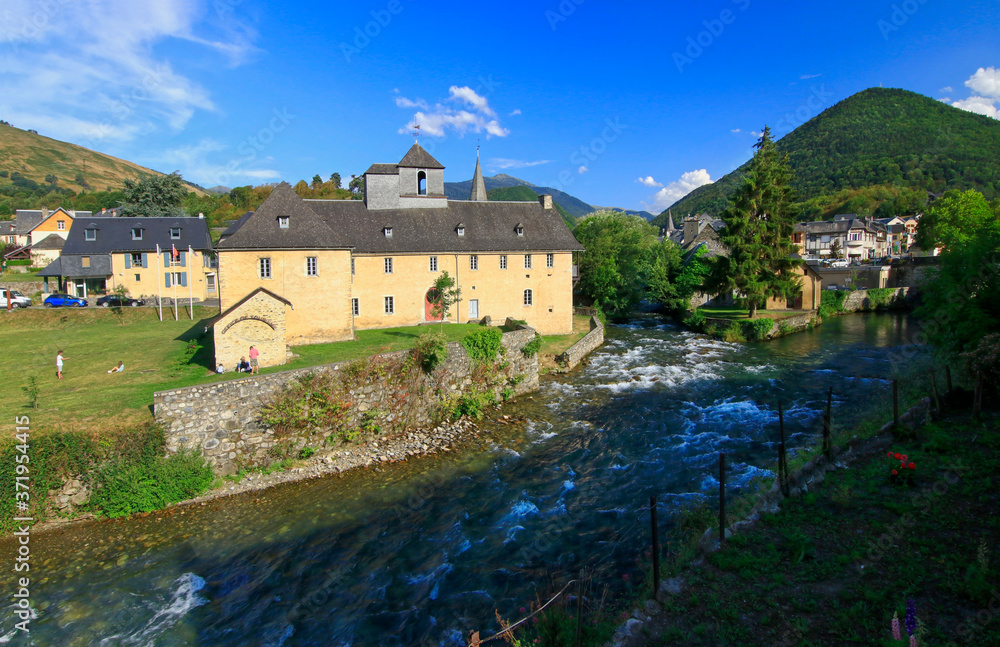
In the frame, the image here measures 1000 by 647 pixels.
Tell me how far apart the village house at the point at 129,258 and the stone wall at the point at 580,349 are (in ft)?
104

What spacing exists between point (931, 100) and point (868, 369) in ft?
346

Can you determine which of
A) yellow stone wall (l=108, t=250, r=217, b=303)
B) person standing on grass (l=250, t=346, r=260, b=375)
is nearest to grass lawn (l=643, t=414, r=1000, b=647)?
person standing on grass (l=250, t=346, r=260, b=375)

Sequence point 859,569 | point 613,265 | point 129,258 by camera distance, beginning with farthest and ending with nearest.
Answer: point 613,265, point 129,258, point 859,569

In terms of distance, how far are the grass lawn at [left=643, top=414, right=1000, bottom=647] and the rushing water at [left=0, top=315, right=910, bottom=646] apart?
9.49 ft

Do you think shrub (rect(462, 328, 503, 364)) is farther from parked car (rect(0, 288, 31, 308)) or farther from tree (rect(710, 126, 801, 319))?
parked car (rect(0, 288, 31, 308))

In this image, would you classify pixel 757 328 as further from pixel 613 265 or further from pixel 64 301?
pixel 64 301

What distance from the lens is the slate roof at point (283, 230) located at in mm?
23172

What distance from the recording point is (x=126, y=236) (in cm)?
4081

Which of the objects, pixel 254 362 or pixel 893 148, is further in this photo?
pixel 893 148

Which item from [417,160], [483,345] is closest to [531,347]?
[483,345]

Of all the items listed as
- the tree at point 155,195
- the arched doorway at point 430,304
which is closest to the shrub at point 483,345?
the arched doorway at point 430,304

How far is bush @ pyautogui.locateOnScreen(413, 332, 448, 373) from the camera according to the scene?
1970cm

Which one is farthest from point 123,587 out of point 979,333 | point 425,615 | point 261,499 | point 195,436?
point 979,333

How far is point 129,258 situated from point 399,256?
86.8 ft
